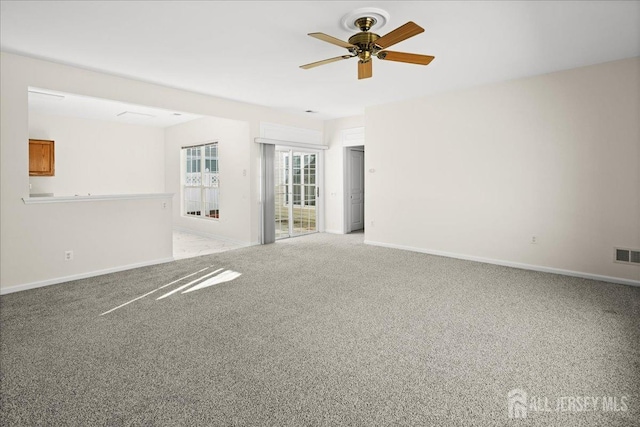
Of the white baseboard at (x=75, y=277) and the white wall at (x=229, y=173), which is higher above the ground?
the white wall at (x=229, y=173)

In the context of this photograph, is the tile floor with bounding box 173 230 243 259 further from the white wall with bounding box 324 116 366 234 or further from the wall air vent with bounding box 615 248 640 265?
the wall air vent with bounding box 615 248 640 265

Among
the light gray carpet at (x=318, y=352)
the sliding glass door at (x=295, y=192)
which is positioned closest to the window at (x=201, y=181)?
the sliding glass door at (x=295, y=192)

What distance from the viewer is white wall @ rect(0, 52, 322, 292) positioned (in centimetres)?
380

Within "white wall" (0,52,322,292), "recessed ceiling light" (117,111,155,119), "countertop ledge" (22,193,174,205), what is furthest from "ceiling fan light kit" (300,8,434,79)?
"recessed ceiling light" (117,111,155,119)

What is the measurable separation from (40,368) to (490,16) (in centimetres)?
441

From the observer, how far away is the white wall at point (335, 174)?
25.7ft

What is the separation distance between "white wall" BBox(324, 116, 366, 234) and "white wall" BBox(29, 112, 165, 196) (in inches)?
169

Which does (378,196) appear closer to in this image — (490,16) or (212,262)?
(212,262)

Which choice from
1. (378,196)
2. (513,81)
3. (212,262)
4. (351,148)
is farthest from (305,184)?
(513,81)

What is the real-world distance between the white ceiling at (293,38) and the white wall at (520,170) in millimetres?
417

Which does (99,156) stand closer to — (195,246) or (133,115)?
(133,115)

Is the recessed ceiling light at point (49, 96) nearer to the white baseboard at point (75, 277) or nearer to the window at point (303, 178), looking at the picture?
the white baseboard at point (75, 277)

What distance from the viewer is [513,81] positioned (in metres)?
4.84

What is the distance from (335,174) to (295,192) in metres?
1.05
